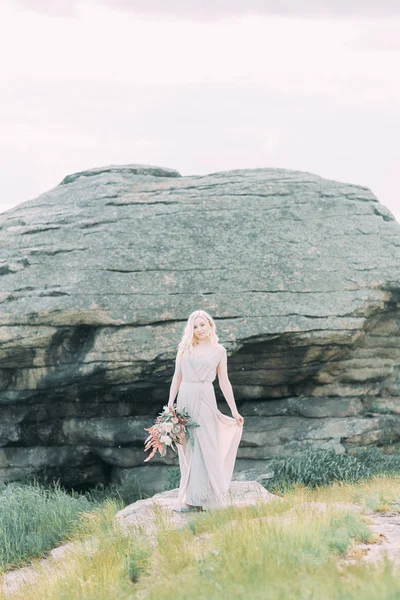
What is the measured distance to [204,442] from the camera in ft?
35.9

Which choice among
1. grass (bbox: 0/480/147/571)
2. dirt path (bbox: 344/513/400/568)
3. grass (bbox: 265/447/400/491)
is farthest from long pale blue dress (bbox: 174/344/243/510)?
grass (bbox: 265/447/400/491)

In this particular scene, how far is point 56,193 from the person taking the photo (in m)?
18.4

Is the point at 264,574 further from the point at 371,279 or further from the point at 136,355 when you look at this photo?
the point at 371,279

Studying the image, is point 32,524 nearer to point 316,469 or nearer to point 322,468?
point 316,469

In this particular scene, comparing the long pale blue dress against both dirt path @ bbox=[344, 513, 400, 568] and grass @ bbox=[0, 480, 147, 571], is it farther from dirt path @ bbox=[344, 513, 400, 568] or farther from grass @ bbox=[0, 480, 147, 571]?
dirt path @ bbox=[344, 513, 400, 568]

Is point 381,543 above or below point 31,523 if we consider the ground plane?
above

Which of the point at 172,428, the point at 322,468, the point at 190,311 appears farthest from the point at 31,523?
the point at 322,468

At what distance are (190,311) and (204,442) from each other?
192 inches

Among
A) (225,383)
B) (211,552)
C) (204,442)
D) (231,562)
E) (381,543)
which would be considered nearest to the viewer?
(231,562)

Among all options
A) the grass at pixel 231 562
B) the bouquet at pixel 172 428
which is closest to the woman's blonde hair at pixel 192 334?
the bouquet at pixel 172 428

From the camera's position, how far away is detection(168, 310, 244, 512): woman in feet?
35.6

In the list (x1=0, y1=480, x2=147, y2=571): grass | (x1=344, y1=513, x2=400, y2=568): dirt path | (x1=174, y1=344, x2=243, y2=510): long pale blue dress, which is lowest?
(x1=0, y1=480, x2=147, y2=571): grass

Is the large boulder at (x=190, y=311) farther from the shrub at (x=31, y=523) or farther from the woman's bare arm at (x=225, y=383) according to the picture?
the woman's bare arm at (x=225, y=383)

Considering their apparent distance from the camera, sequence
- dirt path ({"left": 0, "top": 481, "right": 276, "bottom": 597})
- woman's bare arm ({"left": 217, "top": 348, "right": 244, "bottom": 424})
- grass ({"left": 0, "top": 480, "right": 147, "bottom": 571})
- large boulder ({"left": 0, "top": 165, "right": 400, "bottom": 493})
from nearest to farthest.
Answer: dirt path ({"left": 0, "top": 481, "right": 276, "bottom": 597}) < grass ({"left": 0, "top": 480, "right": 147, "bottom": 571}) < woman's bare arm ({"left": 217, "top": 348, "right": 244, "bottom": 424}) < large boulder ({"left": 0, "top": 165, "right": 400, "bottom": 493})
